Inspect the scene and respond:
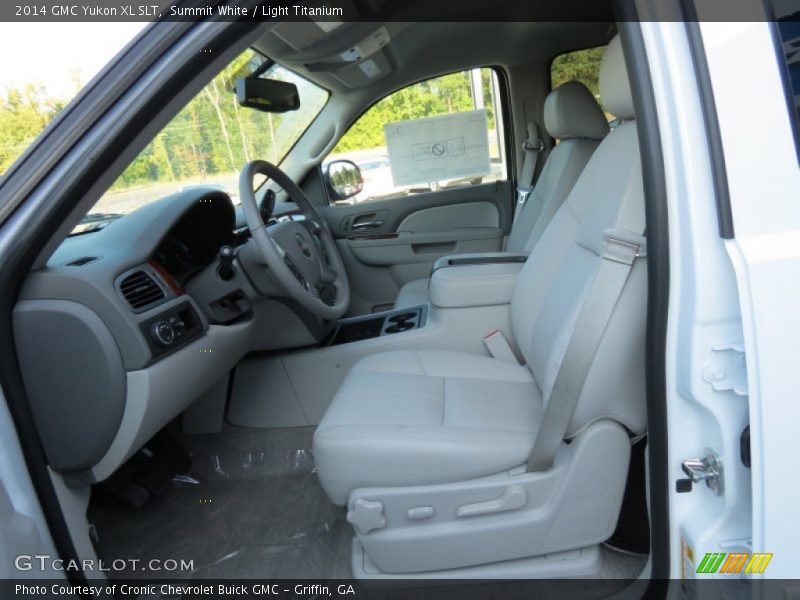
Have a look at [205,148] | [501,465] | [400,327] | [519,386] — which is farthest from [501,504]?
[205,148]

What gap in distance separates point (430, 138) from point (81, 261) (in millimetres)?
2189

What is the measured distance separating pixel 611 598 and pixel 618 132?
3.69ft

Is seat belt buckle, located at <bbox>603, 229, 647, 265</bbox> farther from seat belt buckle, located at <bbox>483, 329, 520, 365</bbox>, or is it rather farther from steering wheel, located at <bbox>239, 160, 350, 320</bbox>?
Result: steering wheel, located at <bbox>239, 160, 350, 320</bbox>

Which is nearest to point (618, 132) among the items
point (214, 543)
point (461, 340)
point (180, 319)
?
point (461, 340)

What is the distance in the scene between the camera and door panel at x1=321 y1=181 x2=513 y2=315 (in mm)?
3146

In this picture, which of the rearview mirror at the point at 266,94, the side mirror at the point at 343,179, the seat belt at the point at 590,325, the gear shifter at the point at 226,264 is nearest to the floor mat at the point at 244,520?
the seat belt at the point at 590,325

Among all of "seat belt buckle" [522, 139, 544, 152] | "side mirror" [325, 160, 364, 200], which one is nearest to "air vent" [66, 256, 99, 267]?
"side mirror" [325, 160, 364, 200]

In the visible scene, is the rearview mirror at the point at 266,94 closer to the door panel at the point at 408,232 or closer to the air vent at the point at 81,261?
the air vent at the point at 81,261

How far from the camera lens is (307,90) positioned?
273 centimetres

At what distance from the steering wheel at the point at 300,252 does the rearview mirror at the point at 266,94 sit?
0.26 m

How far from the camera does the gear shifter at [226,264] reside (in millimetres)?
1735

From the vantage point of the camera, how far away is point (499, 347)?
185 cm

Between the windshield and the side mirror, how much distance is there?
→ 21.0 inches

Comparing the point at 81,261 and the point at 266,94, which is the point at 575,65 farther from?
the point at 81,261
